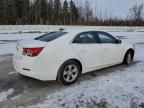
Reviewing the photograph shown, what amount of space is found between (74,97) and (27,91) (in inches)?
49.0

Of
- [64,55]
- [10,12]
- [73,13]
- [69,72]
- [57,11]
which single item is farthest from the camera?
[73,13]

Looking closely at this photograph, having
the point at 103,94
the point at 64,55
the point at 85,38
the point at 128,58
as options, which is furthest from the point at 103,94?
the point at 128,58

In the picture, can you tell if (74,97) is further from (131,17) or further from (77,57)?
(131,17)

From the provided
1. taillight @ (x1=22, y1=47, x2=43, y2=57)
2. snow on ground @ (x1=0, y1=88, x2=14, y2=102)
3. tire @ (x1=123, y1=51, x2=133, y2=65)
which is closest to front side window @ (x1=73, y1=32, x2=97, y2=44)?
taillight @ (x1=22, y1=47, x2=43, y2=57)

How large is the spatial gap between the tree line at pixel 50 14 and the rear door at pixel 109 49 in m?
58.7

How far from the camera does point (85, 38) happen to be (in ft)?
18.2

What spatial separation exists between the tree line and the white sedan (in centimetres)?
5940

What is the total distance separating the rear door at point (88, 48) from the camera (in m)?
5.25

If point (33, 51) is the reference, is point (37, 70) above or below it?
below

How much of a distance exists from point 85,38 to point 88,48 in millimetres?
334

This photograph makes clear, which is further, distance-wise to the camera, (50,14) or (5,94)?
(50,14)

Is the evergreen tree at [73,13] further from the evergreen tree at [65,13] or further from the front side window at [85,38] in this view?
the front side window at [85,38]

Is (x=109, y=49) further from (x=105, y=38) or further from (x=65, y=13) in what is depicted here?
(x=65, y=13)

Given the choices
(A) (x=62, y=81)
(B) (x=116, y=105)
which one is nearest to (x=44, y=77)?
(A) (x=62, y=81)
